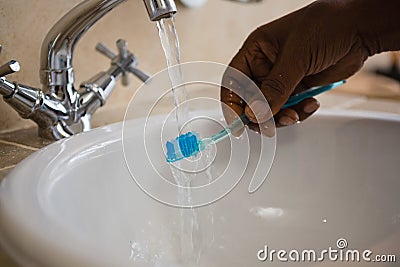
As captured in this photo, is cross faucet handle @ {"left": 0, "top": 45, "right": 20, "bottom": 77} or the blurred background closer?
cross faucet handle @ {"left": 0, "top": 45, "right": 20, "bottom": 77}

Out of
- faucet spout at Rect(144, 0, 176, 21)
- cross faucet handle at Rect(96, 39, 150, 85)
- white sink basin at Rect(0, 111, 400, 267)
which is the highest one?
faucet spout at Rect(144, 0, 176, 21)

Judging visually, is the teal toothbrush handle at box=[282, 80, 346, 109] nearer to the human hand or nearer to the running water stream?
the human hand

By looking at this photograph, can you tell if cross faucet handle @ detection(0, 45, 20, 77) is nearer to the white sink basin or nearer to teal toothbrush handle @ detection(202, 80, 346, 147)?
the white sink basin

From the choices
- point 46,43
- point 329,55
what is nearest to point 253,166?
point 329,55

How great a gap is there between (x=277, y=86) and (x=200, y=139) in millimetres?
98

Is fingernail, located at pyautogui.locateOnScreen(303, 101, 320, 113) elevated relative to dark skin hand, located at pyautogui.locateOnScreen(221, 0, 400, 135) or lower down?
lower down

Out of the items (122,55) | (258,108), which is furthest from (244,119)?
(122,55)

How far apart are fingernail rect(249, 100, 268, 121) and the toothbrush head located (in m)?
0.07

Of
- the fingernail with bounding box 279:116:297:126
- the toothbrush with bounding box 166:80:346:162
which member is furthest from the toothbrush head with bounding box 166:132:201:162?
the fingernail with bounding box 279:116:297:126

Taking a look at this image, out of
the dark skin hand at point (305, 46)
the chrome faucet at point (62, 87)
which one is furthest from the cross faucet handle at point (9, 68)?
the dark skin hand at point (305, 46)

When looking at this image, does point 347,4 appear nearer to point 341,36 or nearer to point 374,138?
point 341,36

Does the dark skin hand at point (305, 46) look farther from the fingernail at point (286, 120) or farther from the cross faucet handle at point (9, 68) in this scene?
the cross faucet handle at point (9, 68)

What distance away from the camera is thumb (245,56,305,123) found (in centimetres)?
61

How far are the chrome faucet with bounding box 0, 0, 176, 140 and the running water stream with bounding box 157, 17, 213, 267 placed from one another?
2.4 inches
